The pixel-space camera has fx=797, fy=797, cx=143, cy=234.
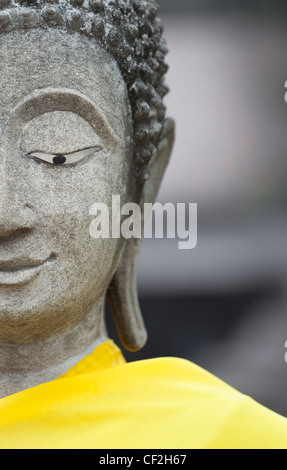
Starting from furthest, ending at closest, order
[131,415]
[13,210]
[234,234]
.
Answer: [234,234], [131,415], [13,210]

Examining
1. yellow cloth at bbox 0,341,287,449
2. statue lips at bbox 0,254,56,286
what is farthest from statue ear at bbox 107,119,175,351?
statue lips at bbox 0,254,56,286

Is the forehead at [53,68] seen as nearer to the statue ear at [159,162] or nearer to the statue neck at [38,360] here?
the statue ear at [159,162]

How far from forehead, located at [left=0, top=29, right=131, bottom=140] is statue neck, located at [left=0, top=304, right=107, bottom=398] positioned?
0.58m

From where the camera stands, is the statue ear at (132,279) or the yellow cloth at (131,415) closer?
the yellow cloth at (131,415)

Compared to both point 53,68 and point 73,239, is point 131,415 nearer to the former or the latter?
point 73,239

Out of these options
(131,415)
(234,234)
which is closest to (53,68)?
(131,415)

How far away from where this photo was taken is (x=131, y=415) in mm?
1975

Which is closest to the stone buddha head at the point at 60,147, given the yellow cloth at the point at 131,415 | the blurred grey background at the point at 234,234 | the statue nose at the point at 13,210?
the statue nose at the point at 13,210

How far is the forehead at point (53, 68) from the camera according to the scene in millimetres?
1917

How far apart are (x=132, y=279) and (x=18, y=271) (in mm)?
570

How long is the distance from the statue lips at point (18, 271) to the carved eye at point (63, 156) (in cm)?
25

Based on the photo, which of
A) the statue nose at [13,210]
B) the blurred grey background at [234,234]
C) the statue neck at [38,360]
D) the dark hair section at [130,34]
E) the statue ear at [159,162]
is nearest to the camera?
the statue nose at [13,210]

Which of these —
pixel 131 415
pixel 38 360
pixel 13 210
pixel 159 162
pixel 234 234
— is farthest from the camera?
pixel 234 234
